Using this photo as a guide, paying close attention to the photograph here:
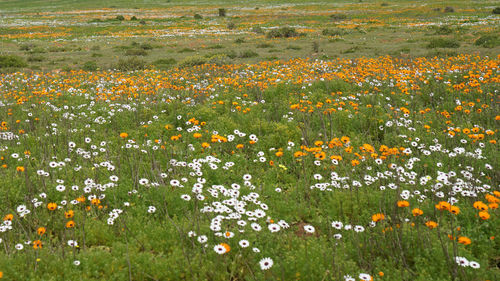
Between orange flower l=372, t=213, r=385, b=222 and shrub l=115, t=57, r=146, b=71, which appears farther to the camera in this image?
shrub l=115, t=57, r=146, b=71

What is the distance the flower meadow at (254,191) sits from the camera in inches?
142

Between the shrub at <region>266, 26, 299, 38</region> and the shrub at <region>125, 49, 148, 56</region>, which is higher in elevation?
the shrub at <region>266, 26, 299, 38</region>

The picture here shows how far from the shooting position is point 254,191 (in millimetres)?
5184

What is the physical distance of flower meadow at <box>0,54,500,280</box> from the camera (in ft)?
11.8

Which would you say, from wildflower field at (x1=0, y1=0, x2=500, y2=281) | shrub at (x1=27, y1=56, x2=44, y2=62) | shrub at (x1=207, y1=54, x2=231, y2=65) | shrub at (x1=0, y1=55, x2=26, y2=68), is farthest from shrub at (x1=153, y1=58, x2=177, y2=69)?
shrub at (x1=27, y1=56, x2=44, y2=62)

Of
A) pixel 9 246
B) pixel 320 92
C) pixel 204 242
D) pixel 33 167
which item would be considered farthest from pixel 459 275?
pixel 320 92

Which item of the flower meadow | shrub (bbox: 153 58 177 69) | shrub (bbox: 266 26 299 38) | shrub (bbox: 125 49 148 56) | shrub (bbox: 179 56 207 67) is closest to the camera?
the flower meadow

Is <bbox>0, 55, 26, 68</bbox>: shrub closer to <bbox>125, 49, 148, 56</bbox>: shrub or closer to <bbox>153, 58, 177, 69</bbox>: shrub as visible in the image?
<bbox>125, 49, 148, 56</bbox>: shrub

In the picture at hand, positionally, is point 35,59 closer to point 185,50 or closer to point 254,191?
point 185,50

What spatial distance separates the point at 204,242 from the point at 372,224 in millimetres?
2034

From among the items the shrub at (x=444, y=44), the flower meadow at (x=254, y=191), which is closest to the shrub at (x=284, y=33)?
the shrub at (x=444, y=44)

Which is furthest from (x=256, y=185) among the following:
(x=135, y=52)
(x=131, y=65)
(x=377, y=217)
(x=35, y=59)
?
(x=35, y=59)

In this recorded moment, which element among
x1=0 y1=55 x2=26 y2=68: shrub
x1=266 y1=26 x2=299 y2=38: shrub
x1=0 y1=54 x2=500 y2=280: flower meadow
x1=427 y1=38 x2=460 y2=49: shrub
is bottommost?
x1=0 y1=54 x2=500 y2=280: flower meadow

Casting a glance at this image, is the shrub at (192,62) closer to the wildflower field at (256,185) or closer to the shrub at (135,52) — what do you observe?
the wildflower field at (256,185)
